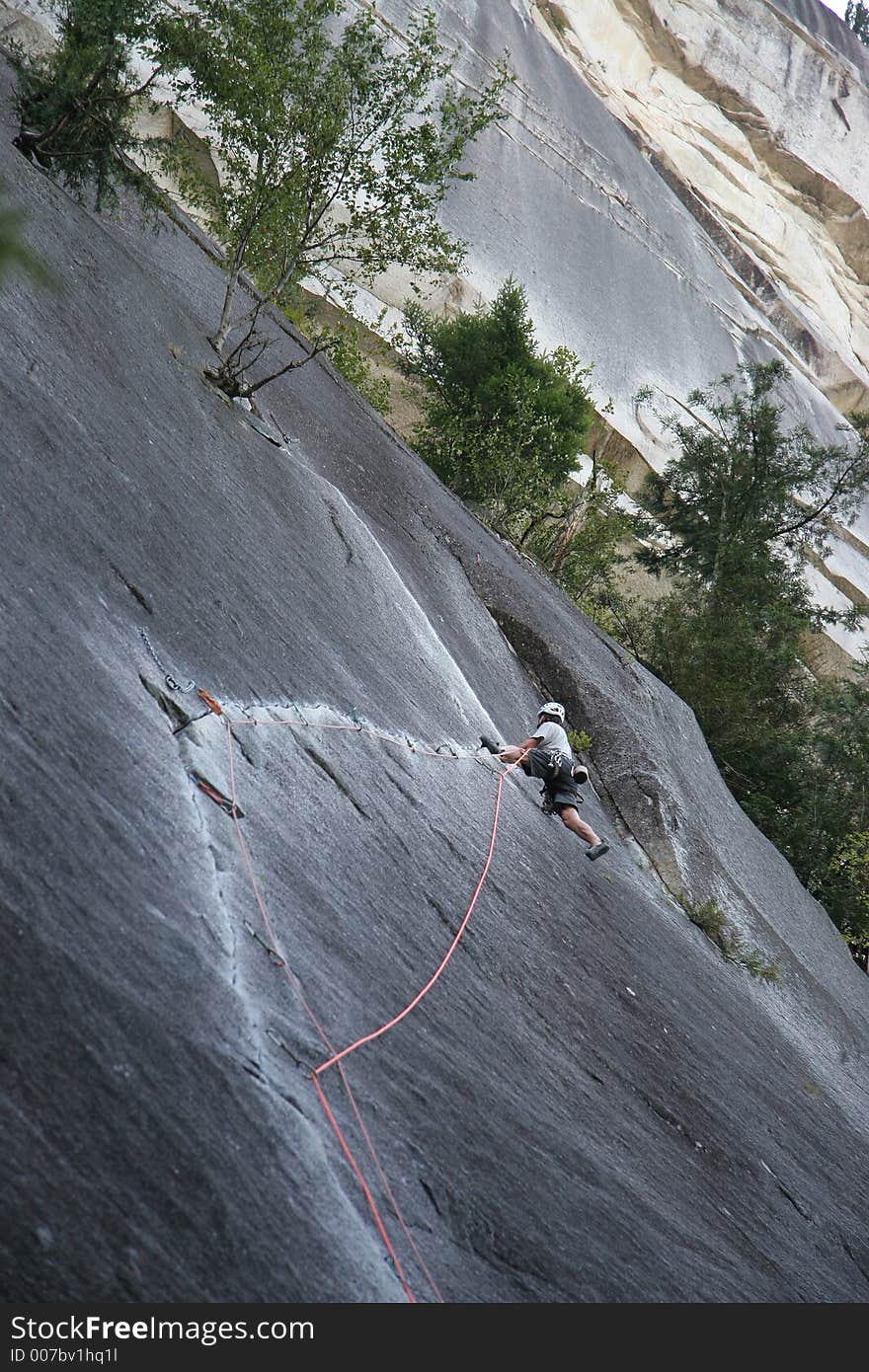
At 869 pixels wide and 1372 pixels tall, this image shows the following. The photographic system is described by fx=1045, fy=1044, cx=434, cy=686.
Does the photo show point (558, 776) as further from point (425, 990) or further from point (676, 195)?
point (676, 195)

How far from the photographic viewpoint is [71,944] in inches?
151

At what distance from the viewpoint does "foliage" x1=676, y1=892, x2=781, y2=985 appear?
11.5 metres

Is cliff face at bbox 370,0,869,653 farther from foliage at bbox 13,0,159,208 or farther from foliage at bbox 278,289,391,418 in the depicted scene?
foliage at bbox 13,0,159,208

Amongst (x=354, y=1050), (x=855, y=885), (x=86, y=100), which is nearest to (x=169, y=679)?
(x=354, y=1050)

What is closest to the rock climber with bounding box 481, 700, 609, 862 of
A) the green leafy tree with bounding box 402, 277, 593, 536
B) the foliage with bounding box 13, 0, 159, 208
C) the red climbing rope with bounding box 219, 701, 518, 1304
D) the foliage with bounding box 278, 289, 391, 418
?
the red climbing rope with bounding box 219, 701, 518, 1304

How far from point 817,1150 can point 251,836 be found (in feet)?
19.6

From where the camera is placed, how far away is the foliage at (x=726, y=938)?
1154 cm

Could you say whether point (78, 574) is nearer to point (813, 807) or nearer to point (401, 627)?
point (401, 627)

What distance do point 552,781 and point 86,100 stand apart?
847cm

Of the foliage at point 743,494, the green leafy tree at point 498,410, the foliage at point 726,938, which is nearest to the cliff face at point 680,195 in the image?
the foliage at point 743,494

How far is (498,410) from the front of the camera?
2472cm

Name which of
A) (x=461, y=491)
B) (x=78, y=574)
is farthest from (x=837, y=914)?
(x=78, y=574)

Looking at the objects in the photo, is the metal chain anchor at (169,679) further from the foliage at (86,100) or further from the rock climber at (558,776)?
the foliage at (86,100)

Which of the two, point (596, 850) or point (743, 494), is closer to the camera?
point (596, 850)
